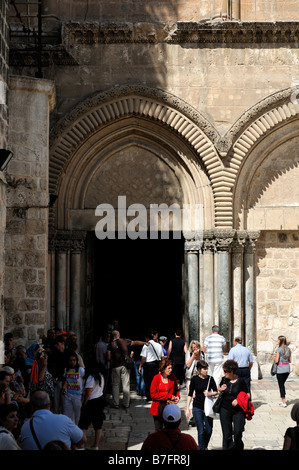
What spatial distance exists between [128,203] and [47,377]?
24.5 ft

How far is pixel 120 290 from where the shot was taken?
21.5m

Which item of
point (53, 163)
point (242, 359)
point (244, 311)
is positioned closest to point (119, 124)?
point (53, 163)

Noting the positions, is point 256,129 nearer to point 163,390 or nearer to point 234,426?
point 163,390

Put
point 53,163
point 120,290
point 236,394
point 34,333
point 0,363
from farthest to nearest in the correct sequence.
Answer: point 120,290 < point 53,163 < point 34,333 < point 0,363 < point 236,394

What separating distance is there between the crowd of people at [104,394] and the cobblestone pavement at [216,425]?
304 millimetres

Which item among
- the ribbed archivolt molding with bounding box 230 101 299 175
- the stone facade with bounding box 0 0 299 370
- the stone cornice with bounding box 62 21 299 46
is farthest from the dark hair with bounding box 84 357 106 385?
the stone cornice with bounding box 62 21 299 46

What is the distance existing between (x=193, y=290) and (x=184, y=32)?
548 centimetres

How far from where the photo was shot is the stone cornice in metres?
15.4

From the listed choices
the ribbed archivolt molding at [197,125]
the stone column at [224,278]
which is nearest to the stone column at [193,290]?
the stone column at [224,278]

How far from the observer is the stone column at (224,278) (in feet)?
50.6

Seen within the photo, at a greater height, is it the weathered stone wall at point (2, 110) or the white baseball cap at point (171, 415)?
the weathered stone wall at point (2, 110)

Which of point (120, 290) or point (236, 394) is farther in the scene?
point (120, 290)

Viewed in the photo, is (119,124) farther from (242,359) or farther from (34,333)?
(242,359)

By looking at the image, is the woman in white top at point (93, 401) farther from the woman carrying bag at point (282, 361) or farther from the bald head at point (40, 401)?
the woman carrying bag at point (282, 361)
